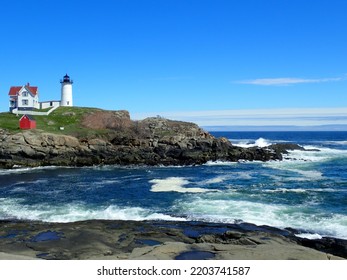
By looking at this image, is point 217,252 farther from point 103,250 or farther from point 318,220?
point 318,220

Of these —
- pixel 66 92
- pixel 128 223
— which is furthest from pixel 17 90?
pixel 128 223

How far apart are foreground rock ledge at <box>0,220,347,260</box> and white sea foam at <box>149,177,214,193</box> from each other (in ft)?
36.9

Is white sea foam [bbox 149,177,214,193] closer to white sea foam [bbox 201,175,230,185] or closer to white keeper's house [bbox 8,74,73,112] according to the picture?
white sea foam [bbox 201,175,230,185]

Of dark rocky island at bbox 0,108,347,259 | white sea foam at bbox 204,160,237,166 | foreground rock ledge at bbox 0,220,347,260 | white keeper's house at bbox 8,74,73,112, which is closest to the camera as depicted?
foreground rock ledge at bbox 0,220,347,260

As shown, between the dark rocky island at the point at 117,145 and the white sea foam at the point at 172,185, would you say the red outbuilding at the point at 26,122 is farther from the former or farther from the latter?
the white sea foam at the point at 172,185

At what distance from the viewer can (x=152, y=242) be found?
19891mm

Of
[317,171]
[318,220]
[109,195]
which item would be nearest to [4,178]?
[109,195]

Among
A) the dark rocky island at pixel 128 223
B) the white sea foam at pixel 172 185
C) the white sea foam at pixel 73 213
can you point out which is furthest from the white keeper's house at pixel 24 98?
the white sea foam at pixel 73 213

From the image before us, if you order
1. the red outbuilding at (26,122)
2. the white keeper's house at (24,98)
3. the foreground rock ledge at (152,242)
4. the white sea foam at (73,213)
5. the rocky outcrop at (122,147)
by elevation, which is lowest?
the white sea foam at (73,213)

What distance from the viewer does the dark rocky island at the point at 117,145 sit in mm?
55925

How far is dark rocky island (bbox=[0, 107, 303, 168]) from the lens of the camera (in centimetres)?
5593

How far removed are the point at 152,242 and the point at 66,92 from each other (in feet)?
239

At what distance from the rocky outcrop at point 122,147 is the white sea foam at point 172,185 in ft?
49.5

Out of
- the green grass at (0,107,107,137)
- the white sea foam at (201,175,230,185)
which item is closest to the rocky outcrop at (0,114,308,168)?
the green grass at (0,107,107,137)
